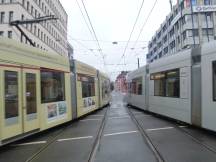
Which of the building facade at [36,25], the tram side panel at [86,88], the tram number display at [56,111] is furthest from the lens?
the building facade at [36,25]

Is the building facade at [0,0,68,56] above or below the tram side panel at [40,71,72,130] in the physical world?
above

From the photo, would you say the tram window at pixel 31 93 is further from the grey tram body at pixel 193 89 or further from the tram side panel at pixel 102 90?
the tram side panel at pixel 102 90

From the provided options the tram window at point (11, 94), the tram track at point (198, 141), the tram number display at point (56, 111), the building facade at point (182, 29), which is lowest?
the tram track at point (198, 141)

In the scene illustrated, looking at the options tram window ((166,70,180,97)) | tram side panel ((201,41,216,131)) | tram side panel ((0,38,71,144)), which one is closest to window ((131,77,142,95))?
tram window ((166,70,180,97))

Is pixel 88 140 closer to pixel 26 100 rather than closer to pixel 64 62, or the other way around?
pixel 26 100

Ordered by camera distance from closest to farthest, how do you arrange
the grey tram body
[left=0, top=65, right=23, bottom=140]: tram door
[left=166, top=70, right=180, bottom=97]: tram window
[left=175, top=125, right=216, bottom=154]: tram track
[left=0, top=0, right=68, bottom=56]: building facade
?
1. [left=175, top=125, right=216, bottom=154]: tram track
2. [left=0, top=65, right=23, bottom=140]: tram door
3. the grey tram body
4. [left=166, top=70, right=180, bottom=97]: tram window
5. [left=0, top=0, right=68, bottom=56]: building facade

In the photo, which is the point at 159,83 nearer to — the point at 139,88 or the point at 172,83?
the point at 172,83

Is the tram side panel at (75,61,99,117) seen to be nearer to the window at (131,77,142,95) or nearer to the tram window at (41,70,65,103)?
the window at (131,77,142,95)

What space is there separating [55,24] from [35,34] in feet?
59.0

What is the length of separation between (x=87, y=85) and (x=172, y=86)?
21.8ft

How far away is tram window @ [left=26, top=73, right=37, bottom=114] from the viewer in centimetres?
1141

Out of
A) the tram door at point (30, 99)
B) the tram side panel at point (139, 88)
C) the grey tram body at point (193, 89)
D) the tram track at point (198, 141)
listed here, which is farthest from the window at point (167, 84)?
the tram door at point (30, 99)

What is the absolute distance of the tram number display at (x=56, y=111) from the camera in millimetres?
13469

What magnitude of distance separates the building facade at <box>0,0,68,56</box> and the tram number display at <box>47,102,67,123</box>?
29.7 meters
